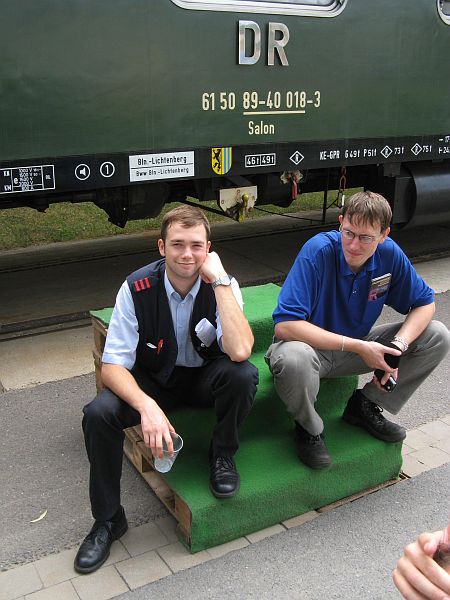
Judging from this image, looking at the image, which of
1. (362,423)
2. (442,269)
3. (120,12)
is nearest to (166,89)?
(120,12)

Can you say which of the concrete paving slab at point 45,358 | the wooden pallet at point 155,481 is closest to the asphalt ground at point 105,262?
the concrete paving slab at point 45,358

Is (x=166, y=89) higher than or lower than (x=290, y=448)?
higher

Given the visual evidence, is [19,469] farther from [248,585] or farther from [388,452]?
[388,452]

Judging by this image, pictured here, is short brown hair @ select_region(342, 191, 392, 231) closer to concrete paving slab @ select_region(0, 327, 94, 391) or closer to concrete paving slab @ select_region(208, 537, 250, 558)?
concrete paving slab @ select_region(208, 537, 250, 558)

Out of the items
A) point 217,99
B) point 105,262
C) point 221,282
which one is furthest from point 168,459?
point 105,262

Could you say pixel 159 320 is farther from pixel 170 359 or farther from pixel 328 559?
pixel 328 559

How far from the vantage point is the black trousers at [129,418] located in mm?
2484

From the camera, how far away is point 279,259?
6.89m

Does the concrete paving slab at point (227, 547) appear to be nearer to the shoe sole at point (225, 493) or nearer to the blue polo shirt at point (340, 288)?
the shoe sole at point (225, 493)

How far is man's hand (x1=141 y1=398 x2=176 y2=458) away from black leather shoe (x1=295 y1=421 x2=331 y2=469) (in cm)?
69

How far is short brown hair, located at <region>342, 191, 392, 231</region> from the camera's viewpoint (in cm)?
276

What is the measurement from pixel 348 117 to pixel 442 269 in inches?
79.2

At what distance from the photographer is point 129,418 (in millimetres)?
2533

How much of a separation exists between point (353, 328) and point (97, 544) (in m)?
1.43
